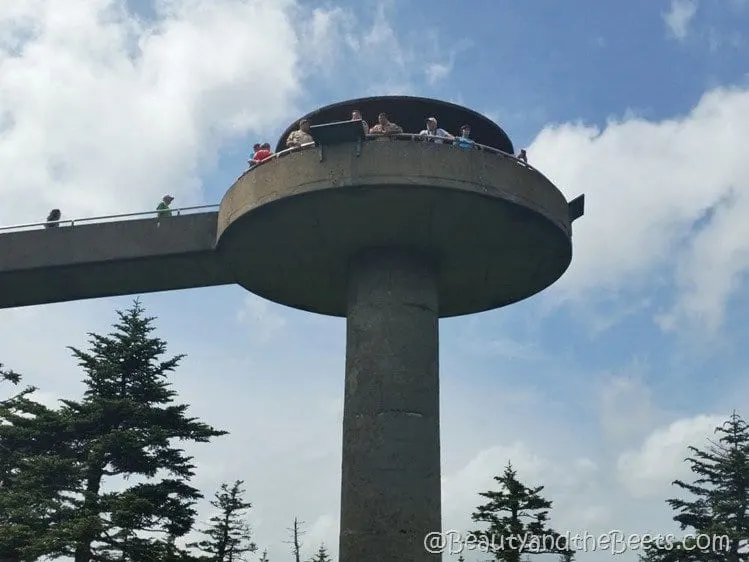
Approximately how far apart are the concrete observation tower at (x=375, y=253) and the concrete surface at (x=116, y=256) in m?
0.03

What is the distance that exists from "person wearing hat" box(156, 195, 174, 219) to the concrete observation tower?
0.95 feet

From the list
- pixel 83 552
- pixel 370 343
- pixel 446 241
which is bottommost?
pixel 83 552

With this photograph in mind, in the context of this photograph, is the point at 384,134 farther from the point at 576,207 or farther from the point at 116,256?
the point at 116,256

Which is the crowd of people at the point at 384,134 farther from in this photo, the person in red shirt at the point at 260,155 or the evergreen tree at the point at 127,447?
the evergreen tree at the point at 127,447

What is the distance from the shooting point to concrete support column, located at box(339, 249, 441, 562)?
15.0m

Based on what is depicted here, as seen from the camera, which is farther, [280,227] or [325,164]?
[280,227]

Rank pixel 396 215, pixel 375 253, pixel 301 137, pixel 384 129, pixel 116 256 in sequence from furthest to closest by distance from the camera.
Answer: pixel 116 256, pixel 375 253, pixel 301 137, pixel 396 215, pixel 384 129

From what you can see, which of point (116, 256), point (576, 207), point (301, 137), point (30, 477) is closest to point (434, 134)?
point (301, 137)

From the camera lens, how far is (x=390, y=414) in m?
15.6

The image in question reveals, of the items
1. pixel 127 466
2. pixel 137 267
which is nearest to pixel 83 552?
pixel 127 466

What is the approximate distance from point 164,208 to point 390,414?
7.62 meters

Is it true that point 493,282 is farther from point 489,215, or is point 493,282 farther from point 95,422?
point 95,422

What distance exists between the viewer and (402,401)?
15734 mm

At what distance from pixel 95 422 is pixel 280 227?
36.5ft
